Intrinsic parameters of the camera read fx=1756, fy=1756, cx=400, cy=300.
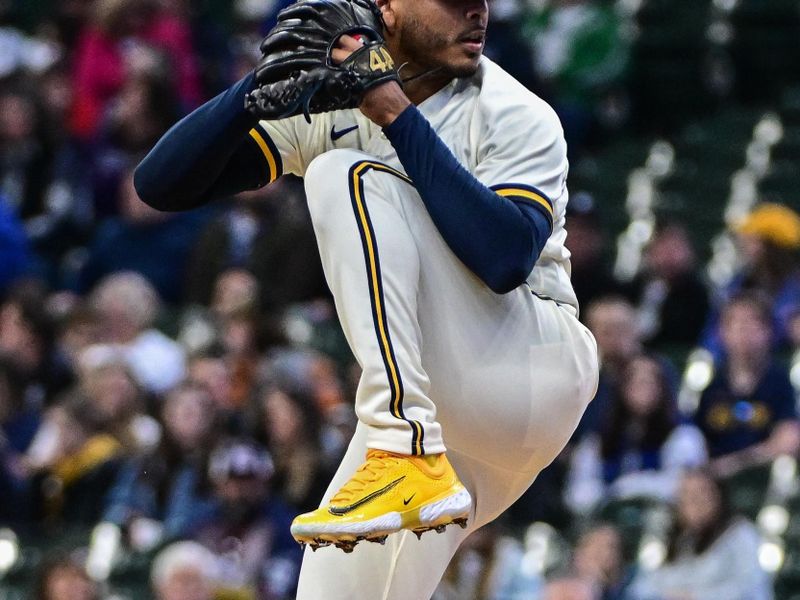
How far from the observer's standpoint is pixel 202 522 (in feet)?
22.0

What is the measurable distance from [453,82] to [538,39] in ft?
22.7

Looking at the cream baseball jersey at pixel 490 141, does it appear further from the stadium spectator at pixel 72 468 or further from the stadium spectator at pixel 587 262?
the stadium spectator at pixel 587 262

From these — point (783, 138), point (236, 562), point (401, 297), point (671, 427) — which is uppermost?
point (401, 297)

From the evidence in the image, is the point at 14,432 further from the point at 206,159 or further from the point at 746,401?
the point at 206,159

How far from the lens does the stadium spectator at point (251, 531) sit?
639 cm

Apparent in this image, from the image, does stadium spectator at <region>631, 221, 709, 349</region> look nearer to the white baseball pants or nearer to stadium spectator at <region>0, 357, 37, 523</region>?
stadium spectator at <region>0, 357, 37, 523</region>

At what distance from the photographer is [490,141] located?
139 inches

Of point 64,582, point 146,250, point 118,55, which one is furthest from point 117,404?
point 118,55

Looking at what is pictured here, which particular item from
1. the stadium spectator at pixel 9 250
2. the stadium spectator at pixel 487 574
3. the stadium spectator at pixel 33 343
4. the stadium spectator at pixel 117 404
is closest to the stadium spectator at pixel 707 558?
the stadium spectator at pixel 487 574

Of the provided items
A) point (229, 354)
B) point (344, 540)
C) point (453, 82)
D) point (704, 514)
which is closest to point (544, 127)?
point (453, 82)

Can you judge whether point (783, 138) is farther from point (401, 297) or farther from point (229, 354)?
point (401, 297)

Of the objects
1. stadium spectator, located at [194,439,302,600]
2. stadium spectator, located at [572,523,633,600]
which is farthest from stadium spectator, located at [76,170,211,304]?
stadium spectator, located at [572,523,633,600]

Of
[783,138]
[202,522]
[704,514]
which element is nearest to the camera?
[704,514]

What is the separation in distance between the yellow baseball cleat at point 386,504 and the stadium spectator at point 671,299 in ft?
15.6
